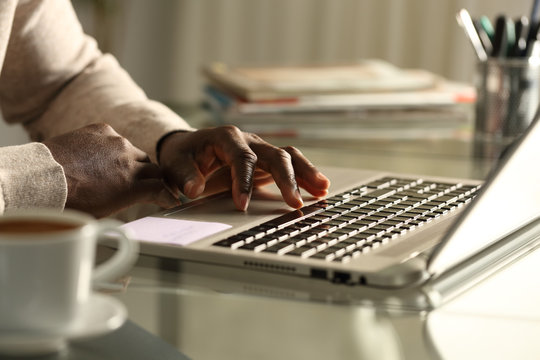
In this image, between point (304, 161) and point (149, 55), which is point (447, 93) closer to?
point (304, 161)

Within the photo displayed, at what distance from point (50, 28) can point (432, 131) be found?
2.32 ft

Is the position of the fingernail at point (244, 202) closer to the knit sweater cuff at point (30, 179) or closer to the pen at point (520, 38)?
the knit sweater cuff at point (30, 179)

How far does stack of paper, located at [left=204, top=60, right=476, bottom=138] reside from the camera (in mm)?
1613

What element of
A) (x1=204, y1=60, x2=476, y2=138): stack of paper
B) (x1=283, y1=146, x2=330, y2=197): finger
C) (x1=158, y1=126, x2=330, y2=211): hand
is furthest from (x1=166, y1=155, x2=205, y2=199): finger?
(x1=204, y1=60, x2=476, y2=138): stack of paper

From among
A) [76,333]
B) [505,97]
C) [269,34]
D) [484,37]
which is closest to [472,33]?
[484,37]

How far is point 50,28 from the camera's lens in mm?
1389

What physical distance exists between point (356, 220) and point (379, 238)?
0.23ft

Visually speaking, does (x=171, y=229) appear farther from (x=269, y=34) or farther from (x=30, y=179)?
(x=269, y=34)

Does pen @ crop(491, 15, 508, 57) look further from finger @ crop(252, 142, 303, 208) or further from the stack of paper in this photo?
finger @ crop(252, 142, 303, 208)

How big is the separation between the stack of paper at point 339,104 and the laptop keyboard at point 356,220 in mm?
564

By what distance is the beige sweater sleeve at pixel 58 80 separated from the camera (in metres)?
1.32

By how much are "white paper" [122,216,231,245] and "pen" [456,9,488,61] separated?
34.7 inches

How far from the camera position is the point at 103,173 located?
96 cm

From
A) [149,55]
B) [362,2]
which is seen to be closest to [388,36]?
[362,2]
